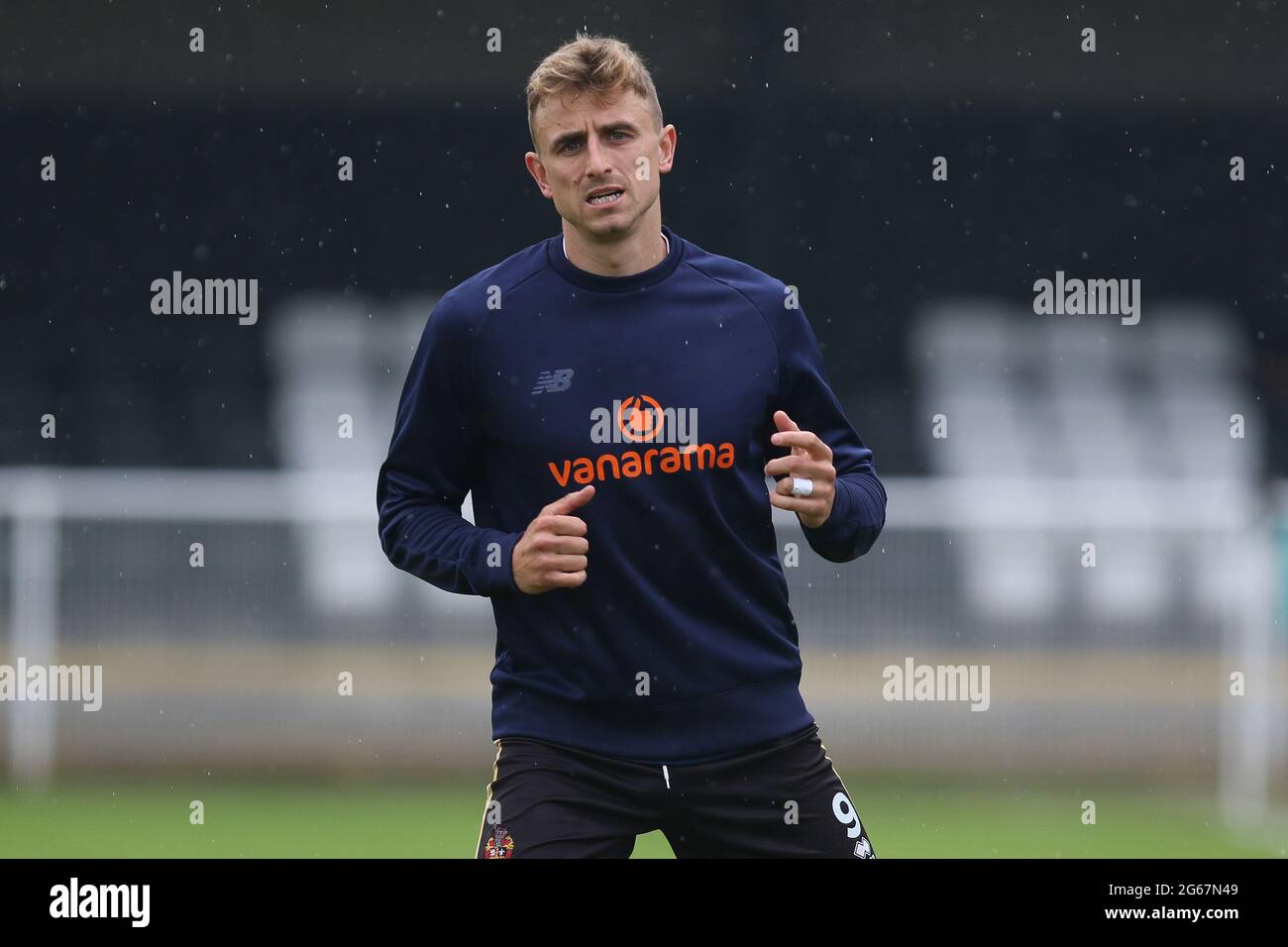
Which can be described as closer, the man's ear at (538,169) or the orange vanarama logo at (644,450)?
the orange vanarama logo at (644,450)

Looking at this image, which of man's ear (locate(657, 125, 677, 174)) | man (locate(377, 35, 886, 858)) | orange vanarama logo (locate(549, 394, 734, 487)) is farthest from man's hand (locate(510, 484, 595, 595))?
man's ear (locate(657, 125, 677, 174))

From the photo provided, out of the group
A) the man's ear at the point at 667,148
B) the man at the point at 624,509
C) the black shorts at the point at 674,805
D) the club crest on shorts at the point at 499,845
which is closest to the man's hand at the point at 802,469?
the man at the point at 624,509

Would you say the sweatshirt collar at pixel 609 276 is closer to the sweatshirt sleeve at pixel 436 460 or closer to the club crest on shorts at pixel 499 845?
the sweatshirt sleeve at pixel 436 460

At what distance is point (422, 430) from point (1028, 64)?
10.6 meters

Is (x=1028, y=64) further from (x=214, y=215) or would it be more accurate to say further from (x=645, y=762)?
(x=645, y=762)

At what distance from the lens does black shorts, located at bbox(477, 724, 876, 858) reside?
9.30ft

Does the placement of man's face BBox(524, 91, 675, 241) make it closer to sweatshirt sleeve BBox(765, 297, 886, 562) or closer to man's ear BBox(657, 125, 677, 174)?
man's ear BBox(657, 125, 677, 174)

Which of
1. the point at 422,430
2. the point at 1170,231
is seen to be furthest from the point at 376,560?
the point at 1170,231

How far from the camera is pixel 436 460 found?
3.07m

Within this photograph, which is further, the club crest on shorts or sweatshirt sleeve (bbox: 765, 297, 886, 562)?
sweatshirt sleeve (bbox: 765, 297, 886, 562)

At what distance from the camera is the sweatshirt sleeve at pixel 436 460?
9.82ft

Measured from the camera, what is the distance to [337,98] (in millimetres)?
12984

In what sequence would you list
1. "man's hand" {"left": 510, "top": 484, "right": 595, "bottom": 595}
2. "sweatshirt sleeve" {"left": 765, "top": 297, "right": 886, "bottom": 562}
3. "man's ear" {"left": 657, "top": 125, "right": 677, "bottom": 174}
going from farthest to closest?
"man's ear" {"left": 657, "top": 125, "right": 677, "bottom": 174} < "sweatshirt sleeve" {"left": 765, "top": 297, "right": 886, "bottom": 562} < "man's hand" {"left": 510, "top": 484, "right": 595, "bottom": 595}

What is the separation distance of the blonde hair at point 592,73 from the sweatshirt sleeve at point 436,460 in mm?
382
